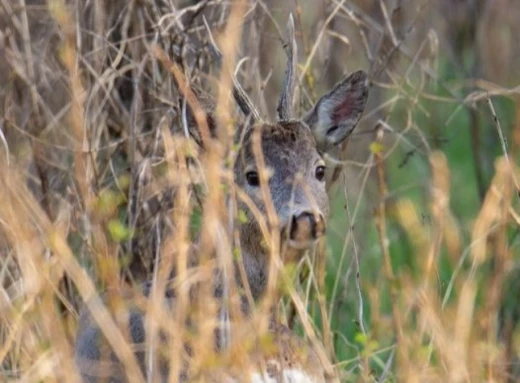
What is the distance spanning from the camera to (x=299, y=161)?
568 cm

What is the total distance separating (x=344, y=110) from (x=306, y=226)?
104 cm

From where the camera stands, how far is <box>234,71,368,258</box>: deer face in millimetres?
5176

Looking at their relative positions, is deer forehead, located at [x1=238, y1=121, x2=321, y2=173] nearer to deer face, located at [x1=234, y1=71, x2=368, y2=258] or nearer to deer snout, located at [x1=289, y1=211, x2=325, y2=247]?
deer face, located at [x1=234, y1=71, x2=368, y2=258]

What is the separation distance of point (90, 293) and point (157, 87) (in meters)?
2.88

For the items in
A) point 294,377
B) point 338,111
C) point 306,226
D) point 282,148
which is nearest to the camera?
point 294,377

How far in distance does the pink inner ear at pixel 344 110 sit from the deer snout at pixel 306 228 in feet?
3.12

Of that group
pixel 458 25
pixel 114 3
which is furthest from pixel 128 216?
pixel 458 25

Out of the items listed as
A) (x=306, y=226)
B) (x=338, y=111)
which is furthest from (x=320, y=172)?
(x=306, y=226)

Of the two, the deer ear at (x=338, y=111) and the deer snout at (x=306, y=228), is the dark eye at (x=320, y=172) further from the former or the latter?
the deer snout at (x=306, y=228)

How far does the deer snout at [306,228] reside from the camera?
5.11 meters

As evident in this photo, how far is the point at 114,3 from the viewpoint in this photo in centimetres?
715

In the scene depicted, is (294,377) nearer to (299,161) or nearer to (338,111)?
(299,161)

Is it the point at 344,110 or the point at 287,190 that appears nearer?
the point at 287,190

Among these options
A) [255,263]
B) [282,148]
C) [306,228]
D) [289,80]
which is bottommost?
[255,263]
